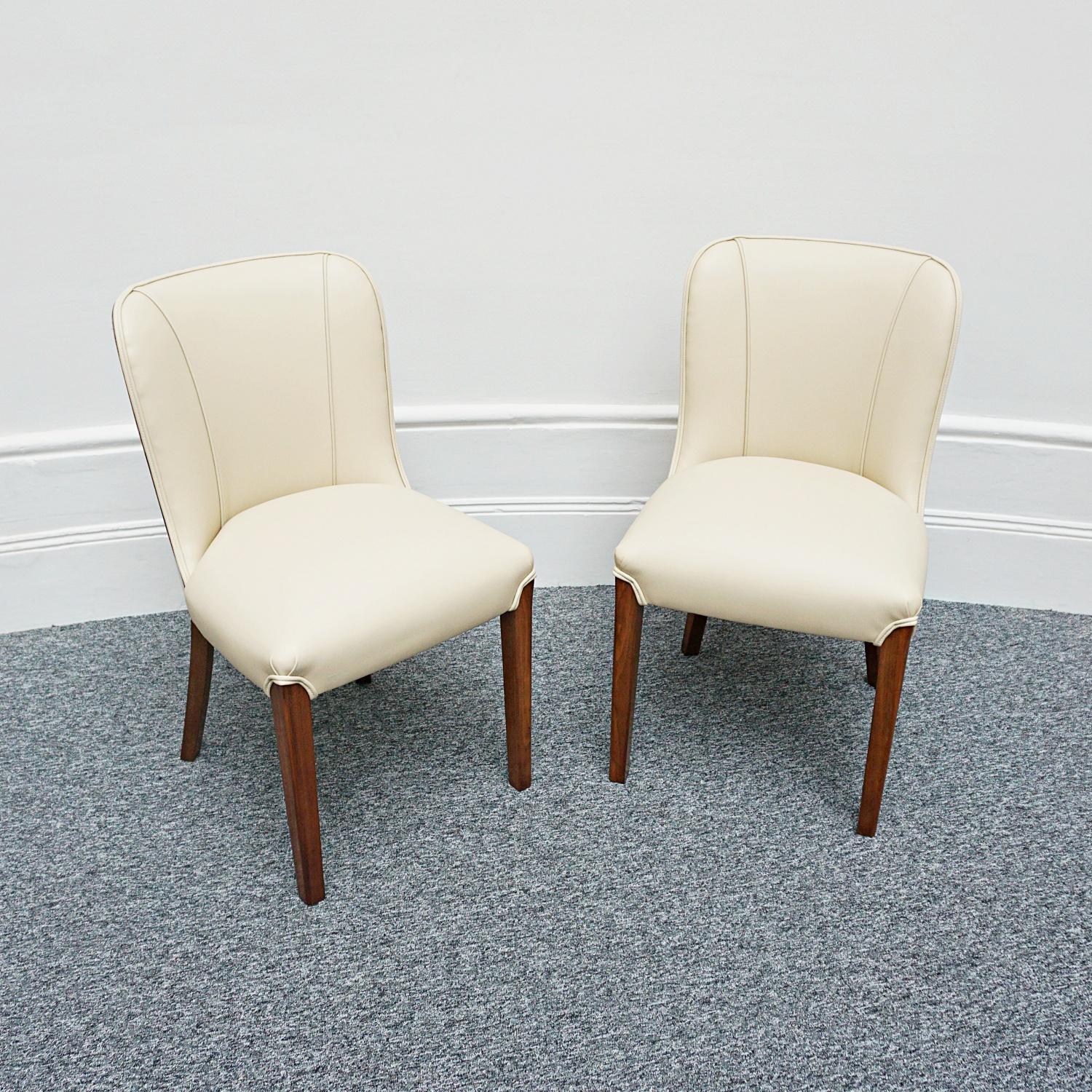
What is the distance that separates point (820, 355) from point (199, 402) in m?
1.05

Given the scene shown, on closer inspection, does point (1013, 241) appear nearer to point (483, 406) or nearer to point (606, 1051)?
point (483, 406)

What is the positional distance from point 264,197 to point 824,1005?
1.69m

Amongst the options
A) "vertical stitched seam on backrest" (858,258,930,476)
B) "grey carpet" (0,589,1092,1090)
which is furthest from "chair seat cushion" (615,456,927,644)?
"grey carpet" (0,589,1092,1090)

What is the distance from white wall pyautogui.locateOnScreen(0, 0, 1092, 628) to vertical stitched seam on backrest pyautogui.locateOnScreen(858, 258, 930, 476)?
39 cm

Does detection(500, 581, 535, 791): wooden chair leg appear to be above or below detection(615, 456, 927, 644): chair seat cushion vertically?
below

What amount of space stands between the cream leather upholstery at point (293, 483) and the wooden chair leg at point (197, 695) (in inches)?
5.3

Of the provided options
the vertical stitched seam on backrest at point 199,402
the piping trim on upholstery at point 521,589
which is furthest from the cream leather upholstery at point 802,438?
the vertical stitched seam on backrest at point 199,402

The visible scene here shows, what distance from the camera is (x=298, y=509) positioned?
1.67 m

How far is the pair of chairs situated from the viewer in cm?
150

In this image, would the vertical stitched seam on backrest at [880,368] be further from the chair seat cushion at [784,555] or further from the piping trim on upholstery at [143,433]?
the piping trim on upholstery at [143,433]

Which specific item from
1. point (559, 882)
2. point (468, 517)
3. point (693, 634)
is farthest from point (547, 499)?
point (559, 882)

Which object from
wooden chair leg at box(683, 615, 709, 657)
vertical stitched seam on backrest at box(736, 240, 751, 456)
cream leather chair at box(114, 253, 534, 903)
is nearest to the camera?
cream leather chair at box(114, 253, 534, 903)

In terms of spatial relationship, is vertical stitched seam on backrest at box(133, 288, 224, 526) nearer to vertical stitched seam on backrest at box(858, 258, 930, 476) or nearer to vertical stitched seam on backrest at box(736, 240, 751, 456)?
vertical stitched seam on backrest at box(736, 240, 751, 456)

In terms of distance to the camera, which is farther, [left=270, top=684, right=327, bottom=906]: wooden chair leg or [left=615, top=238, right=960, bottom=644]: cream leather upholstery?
[left=615, top=238, right=960, bottom=644]: cream leather upholstery
